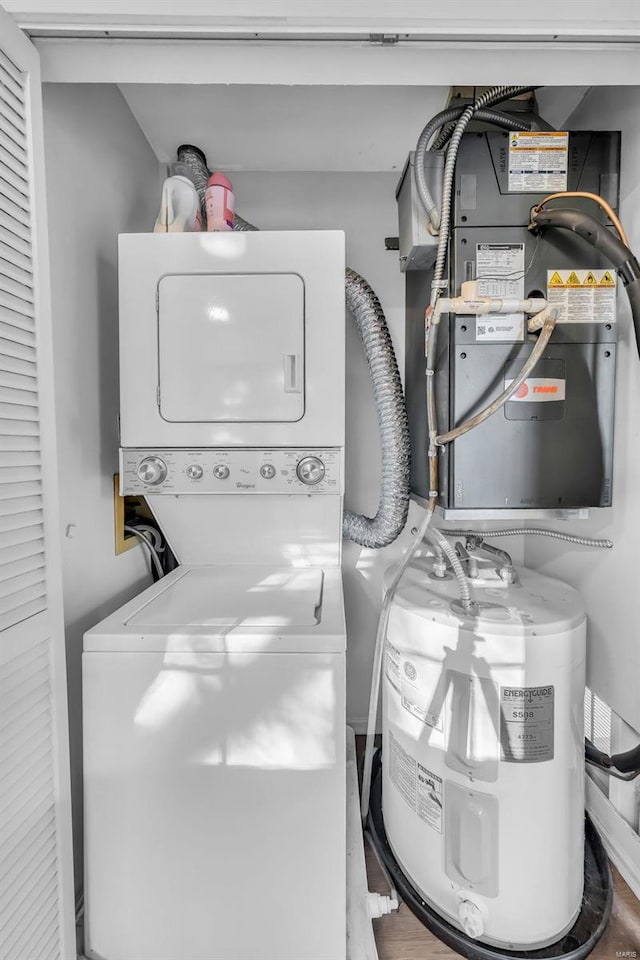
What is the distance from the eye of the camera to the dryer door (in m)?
1.42

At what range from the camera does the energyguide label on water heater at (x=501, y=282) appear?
1.36m

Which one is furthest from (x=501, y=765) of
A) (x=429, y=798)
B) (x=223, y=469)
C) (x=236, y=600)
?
(x=223, y=469)

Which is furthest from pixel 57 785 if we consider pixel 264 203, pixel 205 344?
pixel 264 203

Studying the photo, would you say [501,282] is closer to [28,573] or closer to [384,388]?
[384,388]

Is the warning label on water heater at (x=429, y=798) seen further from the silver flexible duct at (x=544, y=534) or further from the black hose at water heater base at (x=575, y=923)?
the silver flexible duct at (x=544, y=534)

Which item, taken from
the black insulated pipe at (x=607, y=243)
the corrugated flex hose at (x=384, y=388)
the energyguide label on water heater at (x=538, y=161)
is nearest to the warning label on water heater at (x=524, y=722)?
the corrugated flex hose at (x=384, y=388)

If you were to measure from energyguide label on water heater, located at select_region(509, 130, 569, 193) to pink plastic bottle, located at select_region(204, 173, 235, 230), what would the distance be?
879 mm

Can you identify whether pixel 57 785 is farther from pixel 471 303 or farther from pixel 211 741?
pixel 471 303

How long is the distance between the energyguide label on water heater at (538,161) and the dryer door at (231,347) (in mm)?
682

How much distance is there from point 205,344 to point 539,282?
990mm

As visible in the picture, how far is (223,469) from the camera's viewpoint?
1.46 meters

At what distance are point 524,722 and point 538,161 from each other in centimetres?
151

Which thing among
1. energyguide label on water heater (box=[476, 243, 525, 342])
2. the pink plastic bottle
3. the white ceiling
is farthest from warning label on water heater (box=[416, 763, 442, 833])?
the white ceiling

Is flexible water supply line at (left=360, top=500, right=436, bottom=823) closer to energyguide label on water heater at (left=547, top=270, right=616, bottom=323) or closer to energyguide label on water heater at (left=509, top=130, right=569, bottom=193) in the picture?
energyguide label on water heater at (left=547, top=270, right=616, bottom=323)
